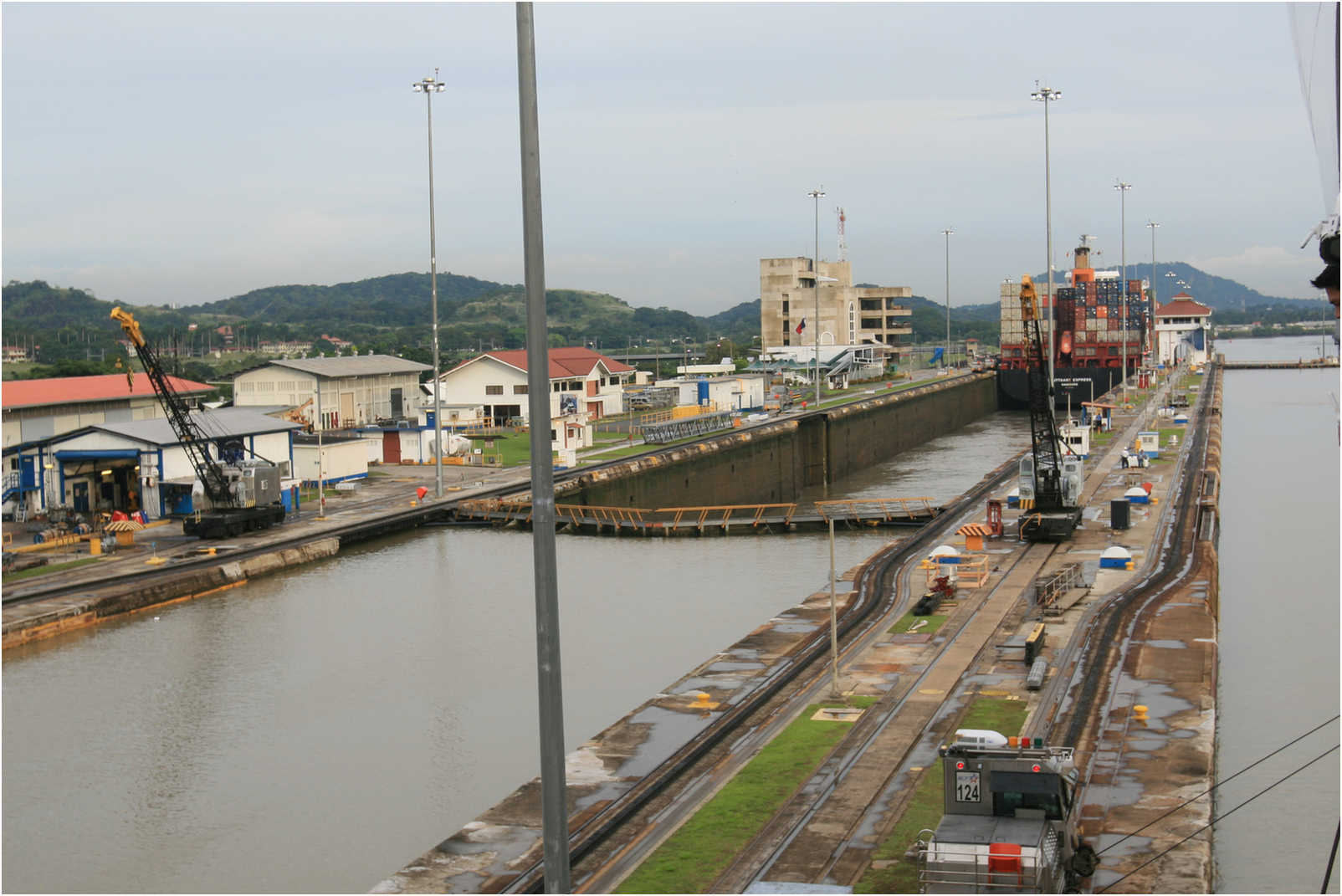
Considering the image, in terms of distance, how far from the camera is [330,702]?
2955 centimetres

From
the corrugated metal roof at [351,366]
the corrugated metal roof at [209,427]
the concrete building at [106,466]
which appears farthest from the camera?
the corrugated metal roof at [351,366]

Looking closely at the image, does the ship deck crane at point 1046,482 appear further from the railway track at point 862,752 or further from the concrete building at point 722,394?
the concrete building at point 722,394

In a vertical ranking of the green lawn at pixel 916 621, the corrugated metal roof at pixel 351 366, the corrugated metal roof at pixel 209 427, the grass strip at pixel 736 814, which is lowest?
the grass strip at pixel 736 814

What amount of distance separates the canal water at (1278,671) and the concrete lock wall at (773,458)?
82.4 feet

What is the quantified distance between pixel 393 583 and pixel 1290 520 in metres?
39.2

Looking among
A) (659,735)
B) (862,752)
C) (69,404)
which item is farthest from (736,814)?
(69,404)

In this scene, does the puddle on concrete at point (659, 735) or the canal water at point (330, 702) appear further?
the puddle on concrete at point (659, 735)

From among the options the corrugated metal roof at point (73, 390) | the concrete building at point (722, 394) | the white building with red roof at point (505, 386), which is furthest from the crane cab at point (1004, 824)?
the concrete building at point (722, 394)

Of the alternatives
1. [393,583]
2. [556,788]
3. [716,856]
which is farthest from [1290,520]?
[556,788]

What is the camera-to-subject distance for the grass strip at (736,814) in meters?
17.6

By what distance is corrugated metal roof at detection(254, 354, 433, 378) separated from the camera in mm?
78875

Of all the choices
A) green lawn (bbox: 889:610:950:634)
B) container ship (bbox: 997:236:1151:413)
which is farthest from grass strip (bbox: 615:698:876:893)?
container ship (bbox: 997:236:1151:413)

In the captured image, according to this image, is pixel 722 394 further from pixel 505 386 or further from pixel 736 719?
pixel 736 719

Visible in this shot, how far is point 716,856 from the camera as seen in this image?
18156 mm
